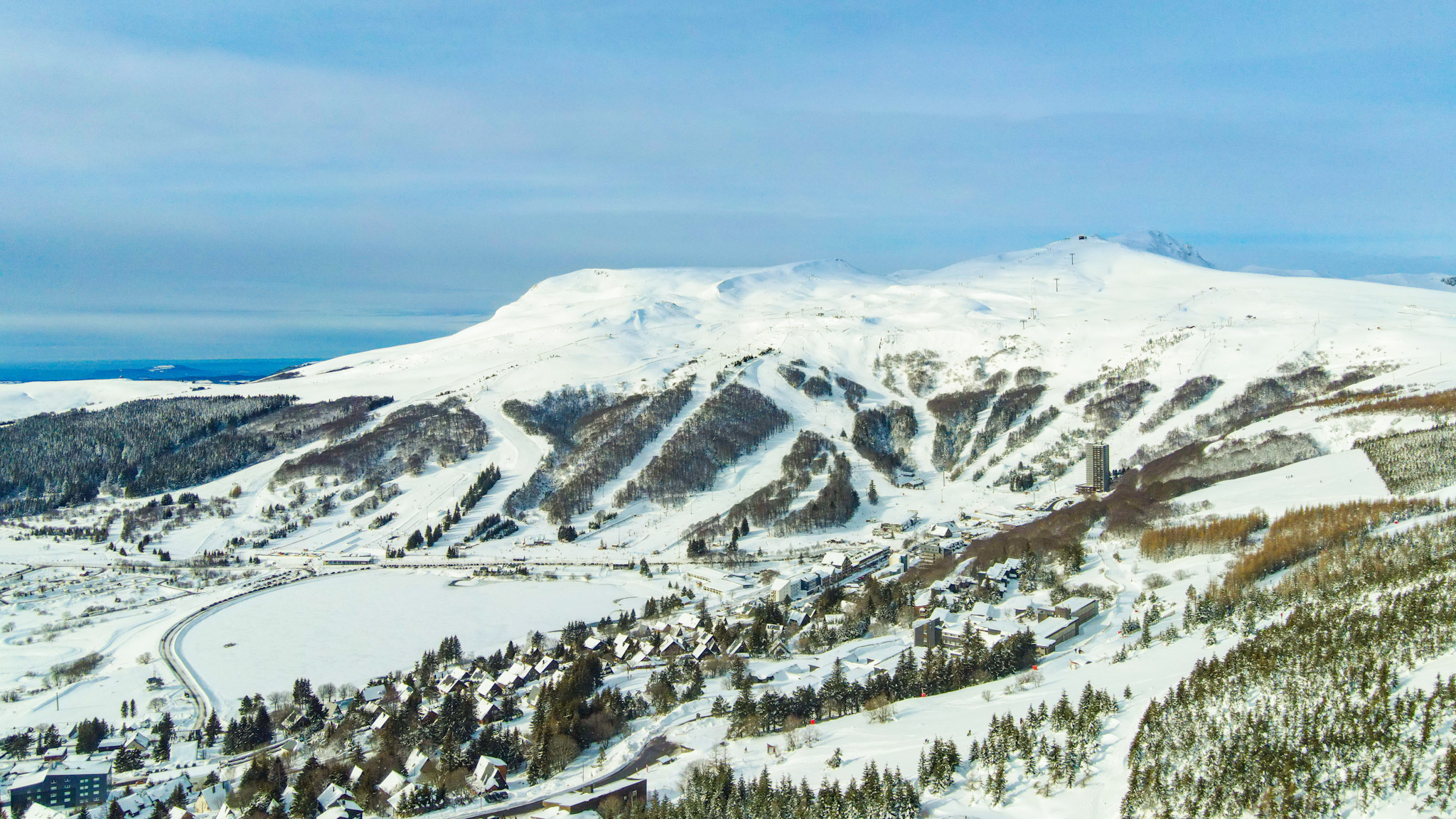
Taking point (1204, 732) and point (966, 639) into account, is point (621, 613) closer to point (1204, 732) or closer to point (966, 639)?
point (966, 639)

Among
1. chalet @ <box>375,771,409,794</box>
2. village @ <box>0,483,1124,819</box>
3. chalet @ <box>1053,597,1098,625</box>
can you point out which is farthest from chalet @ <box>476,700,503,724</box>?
chalet @ <box>1053,597,1098,625</box>

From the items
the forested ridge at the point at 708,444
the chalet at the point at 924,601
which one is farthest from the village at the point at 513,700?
the forested ridge at the point at 708,444

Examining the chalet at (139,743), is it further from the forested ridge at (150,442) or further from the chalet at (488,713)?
the forested ridge at (150,442)

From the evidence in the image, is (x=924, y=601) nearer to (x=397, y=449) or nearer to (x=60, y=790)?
(x=60, y=790)

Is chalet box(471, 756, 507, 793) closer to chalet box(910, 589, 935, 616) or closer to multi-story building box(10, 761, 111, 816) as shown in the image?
multi-story building box(10, 761, 111, 816)

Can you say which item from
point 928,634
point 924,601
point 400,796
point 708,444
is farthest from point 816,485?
point 400,796
